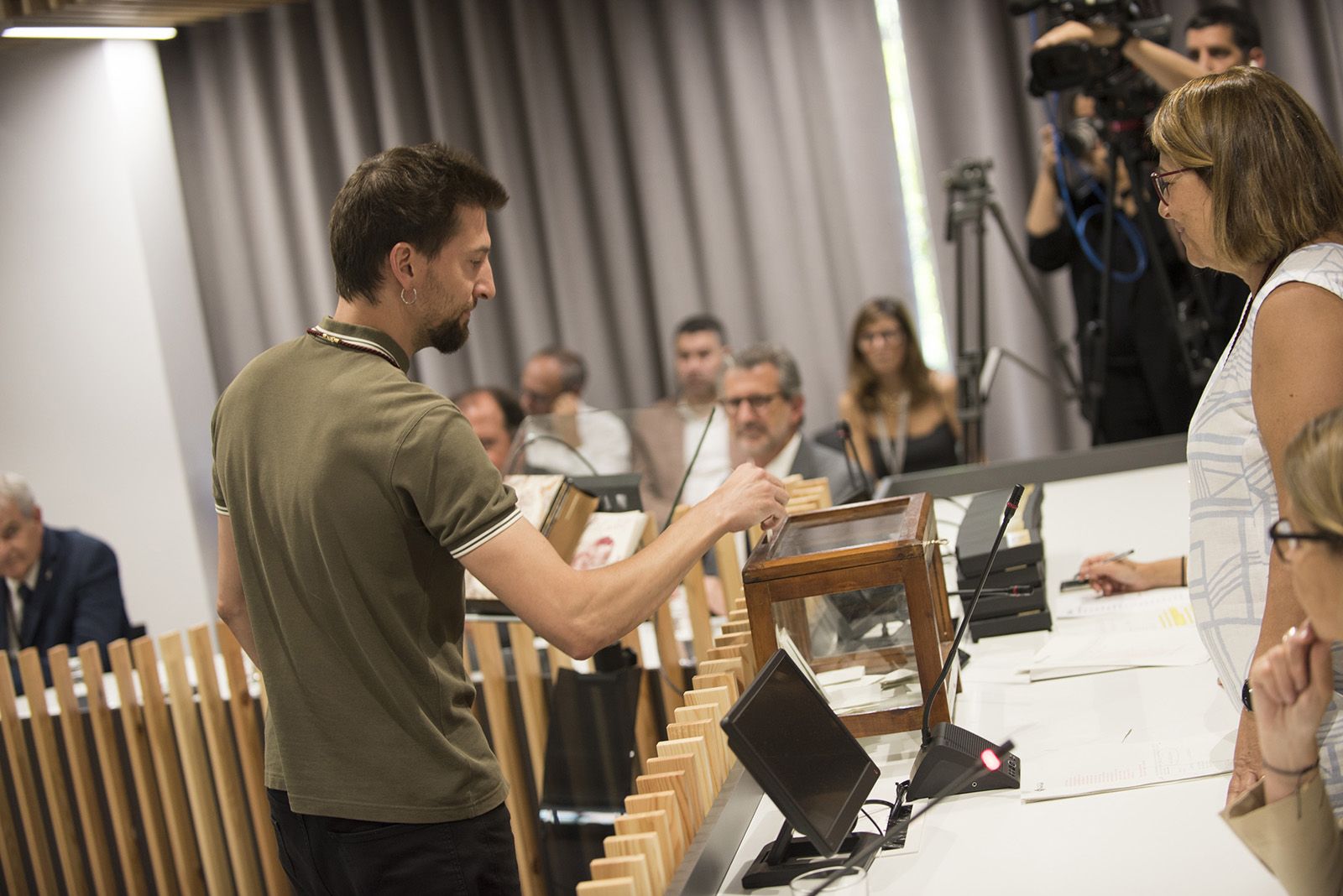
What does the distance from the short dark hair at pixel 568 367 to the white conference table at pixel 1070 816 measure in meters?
3.04

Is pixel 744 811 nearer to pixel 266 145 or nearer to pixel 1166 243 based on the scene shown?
pixel 1166 243

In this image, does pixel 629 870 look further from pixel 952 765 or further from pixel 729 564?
pixel 729 564

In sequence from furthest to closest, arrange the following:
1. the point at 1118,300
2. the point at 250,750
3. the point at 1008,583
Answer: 1. the point at 1118,300
2. the point at 250,750
3. the point at 1008,583

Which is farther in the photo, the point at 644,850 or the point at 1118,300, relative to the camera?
the point at 1118,300

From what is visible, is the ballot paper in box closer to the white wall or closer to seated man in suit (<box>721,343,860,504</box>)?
seated man in suit (<box>721,343,860,504</box>)

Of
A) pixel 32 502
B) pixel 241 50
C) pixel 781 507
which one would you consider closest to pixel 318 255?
pixel 241 50

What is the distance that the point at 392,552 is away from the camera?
1.42 m

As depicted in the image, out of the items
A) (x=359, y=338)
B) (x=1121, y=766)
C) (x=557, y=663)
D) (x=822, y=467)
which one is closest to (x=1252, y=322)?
(x=1121, y=766)

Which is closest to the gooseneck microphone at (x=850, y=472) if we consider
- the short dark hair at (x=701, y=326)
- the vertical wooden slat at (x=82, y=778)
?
the short dark hair at (x=701, y=326)

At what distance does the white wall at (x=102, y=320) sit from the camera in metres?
4.77

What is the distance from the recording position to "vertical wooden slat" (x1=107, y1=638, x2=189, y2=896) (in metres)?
2.86

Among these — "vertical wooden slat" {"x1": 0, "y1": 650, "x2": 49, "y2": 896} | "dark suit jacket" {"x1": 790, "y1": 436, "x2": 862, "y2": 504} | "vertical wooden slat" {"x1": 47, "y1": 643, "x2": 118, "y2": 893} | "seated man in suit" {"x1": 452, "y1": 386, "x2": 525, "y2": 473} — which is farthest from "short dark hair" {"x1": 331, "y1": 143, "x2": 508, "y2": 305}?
"seated man in suit" {"x1": 452, "y1": 386, "x2": 525, "y2": 473}

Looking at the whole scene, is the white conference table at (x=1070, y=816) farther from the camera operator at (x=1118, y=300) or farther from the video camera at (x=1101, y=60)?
the camera operator at (x=1118, y=300)

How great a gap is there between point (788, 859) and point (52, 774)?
2.19 meters
